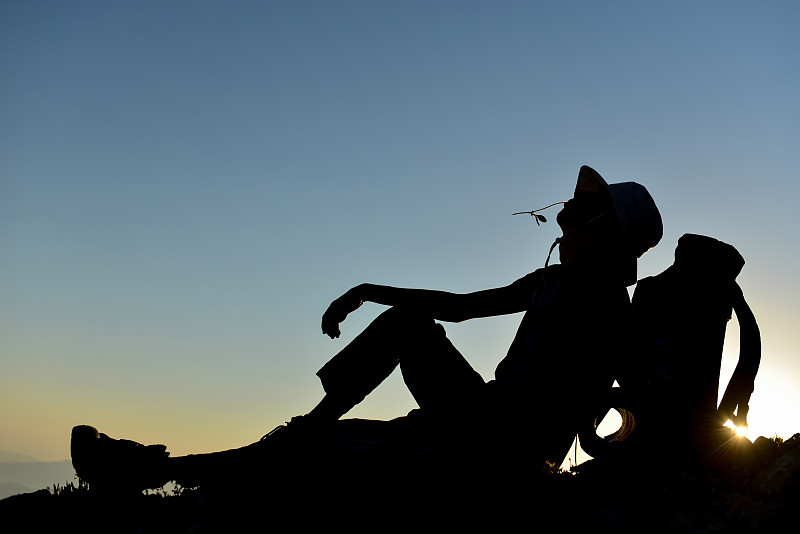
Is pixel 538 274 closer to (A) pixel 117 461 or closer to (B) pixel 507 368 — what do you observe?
(B) pixel 507 368

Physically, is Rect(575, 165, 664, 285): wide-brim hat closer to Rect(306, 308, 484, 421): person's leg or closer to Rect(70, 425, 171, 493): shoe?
Rect(306, 308, 484, 421): person's leg

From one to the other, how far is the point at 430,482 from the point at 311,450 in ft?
3.57

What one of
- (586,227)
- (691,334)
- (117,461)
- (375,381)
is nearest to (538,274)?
(586,227)

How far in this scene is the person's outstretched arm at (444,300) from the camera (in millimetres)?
6727

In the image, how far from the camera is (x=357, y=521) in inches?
203

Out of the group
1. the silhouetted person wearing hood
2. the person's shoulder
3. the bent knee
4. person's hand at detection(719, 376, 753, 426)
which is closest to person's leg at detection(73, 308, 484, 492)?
the bent knee

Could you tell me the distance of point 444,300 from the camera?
7.12 m

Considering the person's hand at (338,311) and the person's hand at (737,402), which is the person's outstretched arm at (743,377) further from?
the person's hand at (338,311)

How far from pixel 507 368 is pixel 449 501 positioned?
5.84 ft

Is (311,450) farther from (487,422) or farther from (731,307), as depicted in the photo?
(731,307)

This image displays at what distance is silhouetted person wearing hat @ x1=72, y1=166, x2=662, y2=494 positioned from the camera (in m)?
6.45

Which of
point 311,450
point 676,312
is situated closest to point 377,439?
point 311,450

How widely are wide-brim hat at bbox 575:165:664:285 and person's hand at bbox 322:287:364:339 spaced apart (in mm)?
2537

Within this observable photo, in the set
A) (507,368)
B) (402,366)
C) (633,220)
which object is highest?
(633,220)
